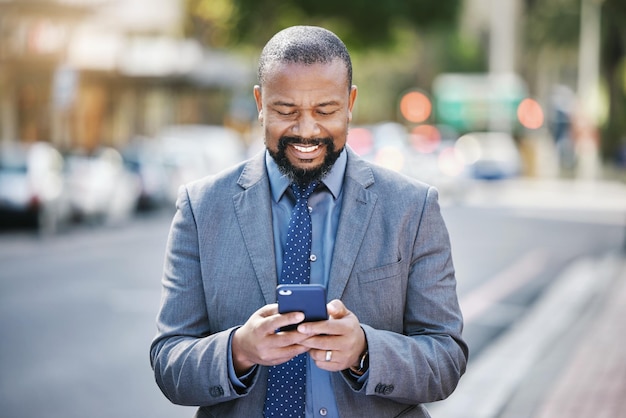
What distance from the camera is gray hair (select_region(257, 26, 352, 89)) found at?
2.35 metres

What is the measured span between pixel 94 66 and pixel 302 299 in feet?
103

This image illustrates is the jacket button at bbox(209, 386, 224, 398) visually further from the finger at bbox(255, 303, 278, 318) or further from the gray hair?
the gray hair

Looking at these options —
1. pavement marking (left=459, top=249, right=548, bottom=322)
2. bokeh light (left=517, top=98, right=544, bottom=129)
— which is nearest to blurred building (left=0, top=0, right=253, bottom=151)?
pavement marking (left=459, top=249, right=548, bottom=322)

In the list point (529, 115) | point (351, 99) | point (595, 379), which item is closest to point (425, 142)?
point (529, 115)

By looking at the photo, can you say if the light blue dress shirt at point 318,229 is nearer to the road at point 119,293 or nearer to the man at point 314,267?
the man at point 314,267

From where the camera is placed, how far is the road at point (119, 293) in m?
7.34

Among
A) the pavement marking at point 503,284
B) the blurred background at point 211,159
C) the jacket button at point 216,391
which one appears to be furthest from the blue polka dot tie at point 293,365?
the pavement marking at point 503,284

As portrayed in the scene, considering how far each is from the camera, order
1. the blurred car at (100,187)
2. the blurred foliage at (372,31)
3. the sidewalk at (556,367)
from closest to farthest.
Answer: the sidewalk at (556,367) < the blurred car at (100,187) < the blurred foliage at (372,31)

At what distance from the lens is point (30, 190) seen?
19.2m

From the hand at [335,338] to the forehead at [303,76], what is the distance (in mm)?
505

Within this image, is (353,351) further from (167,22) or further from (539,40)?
(539,40)

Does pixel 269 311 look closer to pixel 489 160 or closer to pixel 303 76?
pixel 303 76

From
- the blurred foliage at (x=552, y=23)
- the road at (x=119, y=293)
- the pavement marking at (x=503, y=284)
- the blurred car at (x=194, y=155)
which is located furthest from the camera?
the blurred foliage at (x=552, y=23)

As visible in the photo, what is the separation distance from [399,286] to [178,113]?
154ft
